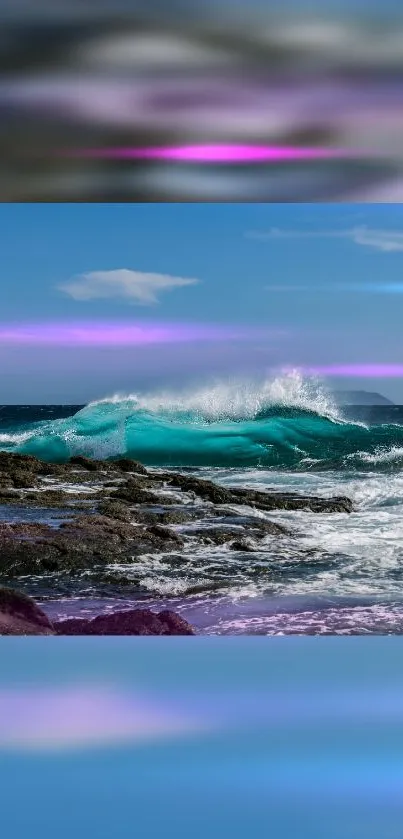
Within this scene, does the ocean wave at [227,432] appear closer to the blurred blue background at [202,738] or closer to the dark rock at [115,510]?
the dark rock at [115,510]

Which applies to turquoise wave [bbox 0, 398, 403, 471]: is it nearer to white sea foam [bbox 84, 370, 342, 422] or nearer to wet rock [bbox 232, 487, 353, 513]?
white sea foam [bbox 84, 370, 342, 422]

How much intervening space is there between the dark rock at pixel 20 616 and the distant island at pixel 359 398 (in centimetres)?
153

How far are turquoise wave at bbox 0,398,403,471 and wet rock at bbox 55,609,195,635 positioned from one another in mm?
677

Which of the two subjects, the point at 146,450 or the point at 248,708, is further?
the point at 146,450

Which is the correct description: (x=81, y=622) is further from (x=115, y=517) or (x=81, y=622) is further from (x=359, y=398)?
(x=359, y=398)

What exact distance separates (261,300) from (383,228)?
62 cm

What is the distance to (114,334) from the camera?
12.9 feet

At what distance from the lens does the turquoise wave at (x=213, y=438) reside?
12.6 feet
